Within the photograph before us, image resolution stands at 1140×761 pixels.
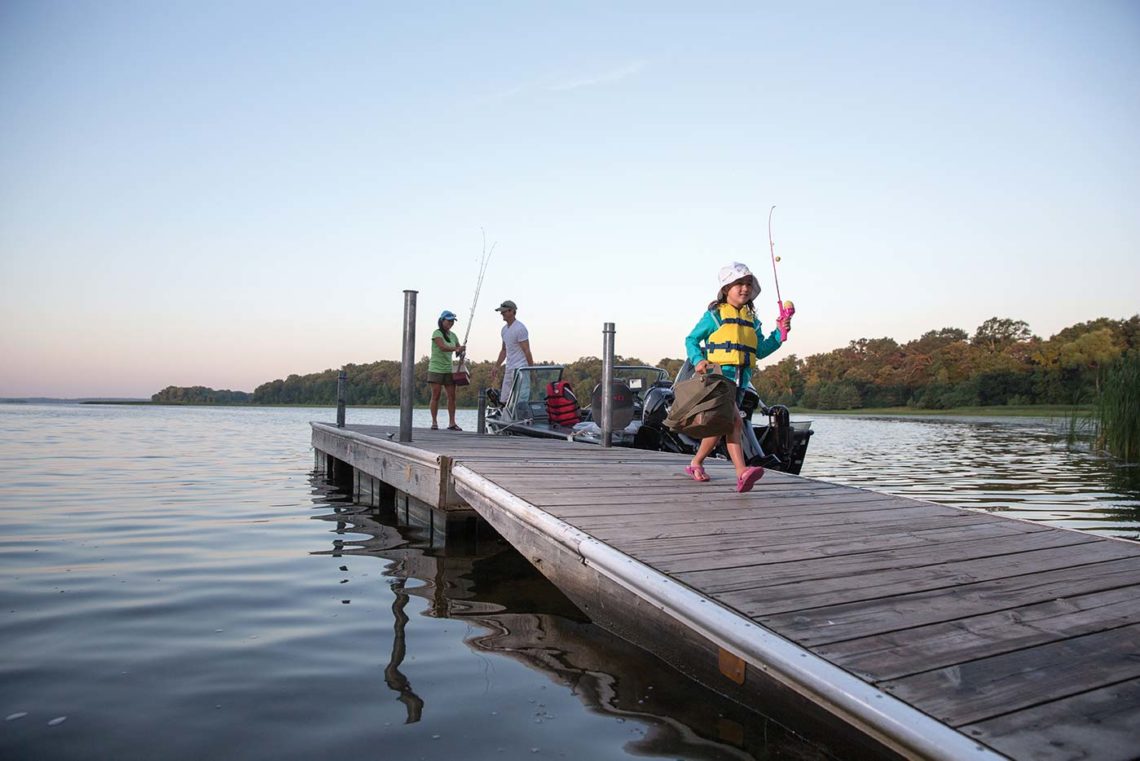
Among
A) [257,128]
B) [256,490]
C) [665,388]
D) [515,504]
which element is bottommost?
[256,490]

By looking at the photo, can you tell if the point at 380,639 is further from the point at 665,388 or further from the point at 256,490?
the point at 256,490

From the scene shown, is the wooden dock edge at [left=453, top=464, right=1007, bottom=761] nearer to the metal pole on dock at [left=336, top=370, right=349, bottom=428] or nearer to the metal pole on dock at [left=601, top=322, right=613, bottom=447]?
the metal pole on dock at [left=601, top=322, right=613, bottom=447]

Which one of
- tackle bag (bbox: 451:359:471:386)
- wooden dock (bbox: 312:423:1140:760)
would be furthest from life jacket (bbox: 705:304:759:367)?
tackle bag (bbox: 451:359:471:386)

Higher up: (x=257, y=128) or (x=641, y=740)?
(x=257, y=128)

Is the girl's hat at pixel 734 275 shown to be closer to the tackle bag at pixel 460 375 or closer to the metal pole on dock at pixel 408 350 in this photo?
the metal pole on dock at pixel 408 350

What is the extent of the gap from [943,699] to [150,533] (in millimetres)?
6966

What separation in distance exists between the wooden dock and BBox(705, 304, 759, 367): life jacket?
38.3 inches

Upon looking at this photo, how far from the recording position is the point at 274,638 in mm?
4133

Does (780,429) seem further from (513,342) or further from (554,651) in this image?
(554,651)

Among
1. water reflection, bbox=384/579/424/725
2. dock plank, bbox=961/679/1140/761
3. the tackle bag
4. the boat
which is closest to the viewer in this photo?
dock plank, bbox=961/679/1140/761

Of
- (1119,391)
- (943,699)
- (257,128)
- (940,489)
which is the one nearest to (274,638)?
(943,699)

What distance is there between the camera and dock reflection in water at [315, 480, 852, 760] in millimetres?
2793

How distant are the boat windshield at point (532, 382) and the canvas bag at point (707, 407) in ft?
22.6

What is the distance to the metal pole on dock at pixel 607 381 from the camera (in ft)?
27.1
